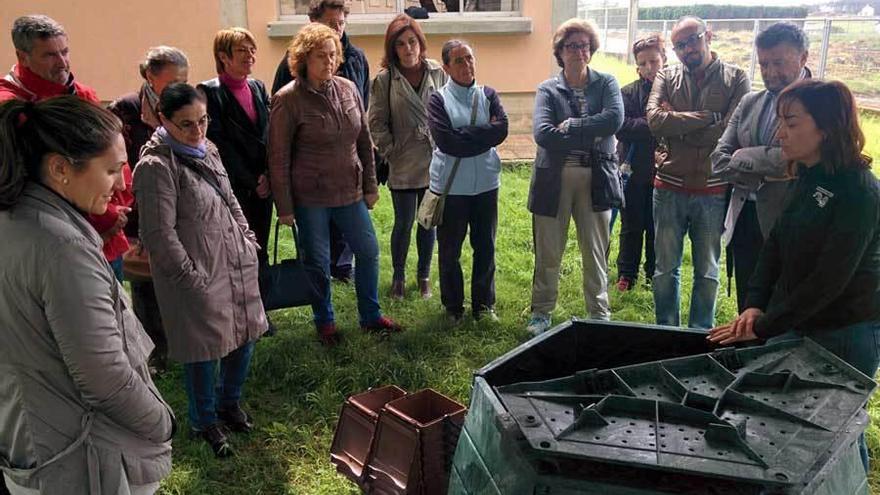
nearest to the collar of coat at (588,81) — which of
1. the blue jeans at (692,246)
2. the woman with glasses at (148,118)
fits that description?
the blue jeans at (692,246)

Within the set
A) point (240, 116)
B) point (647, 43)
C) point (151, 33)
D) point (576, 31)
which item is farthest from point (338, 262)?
point (151, 33)

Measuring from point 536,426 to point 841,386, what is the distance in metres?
0.89

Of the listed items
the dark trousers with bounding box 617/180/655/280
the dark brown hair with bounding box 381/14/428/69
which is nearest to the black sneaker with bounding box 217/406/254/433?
the dark brown hair with bounding box 381/14/428/69

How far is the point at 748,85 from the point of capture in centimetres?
450

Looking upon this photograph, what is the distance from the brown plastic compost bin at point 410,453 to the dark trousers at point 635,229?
9.86 feet

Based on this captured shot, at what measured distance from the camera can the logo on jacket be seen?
259 centimetres

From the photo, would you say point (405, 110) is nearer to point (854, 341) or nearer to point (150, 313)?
point (150, 313)

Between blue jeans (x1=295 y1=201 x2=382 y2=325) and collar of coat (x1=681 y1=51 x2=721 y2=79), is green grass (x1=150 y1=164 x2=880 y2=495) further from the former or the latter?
collar of coat (x1=681 y1=51 x2=721 y2=79)

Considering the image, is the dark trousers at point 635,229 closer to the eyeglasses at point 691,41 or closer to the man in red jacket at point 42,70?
the eyeglasses at point 691,41

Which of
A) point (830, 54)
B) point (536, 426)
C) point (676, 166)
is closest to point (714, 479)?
point (536, 426)

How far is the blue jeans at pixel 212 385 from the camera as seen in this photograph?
3570 millimetres

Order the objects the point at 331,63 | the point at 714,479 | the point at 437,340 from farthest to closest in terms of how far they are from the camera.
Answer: the point at 437,340 → the point at 331,63 → the point at 714,479

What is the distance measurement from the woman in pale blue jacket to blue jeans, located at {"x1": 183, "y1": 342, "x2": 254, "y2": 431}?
1777mm

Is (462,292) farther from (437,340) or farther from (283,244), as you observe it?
(283,244)
